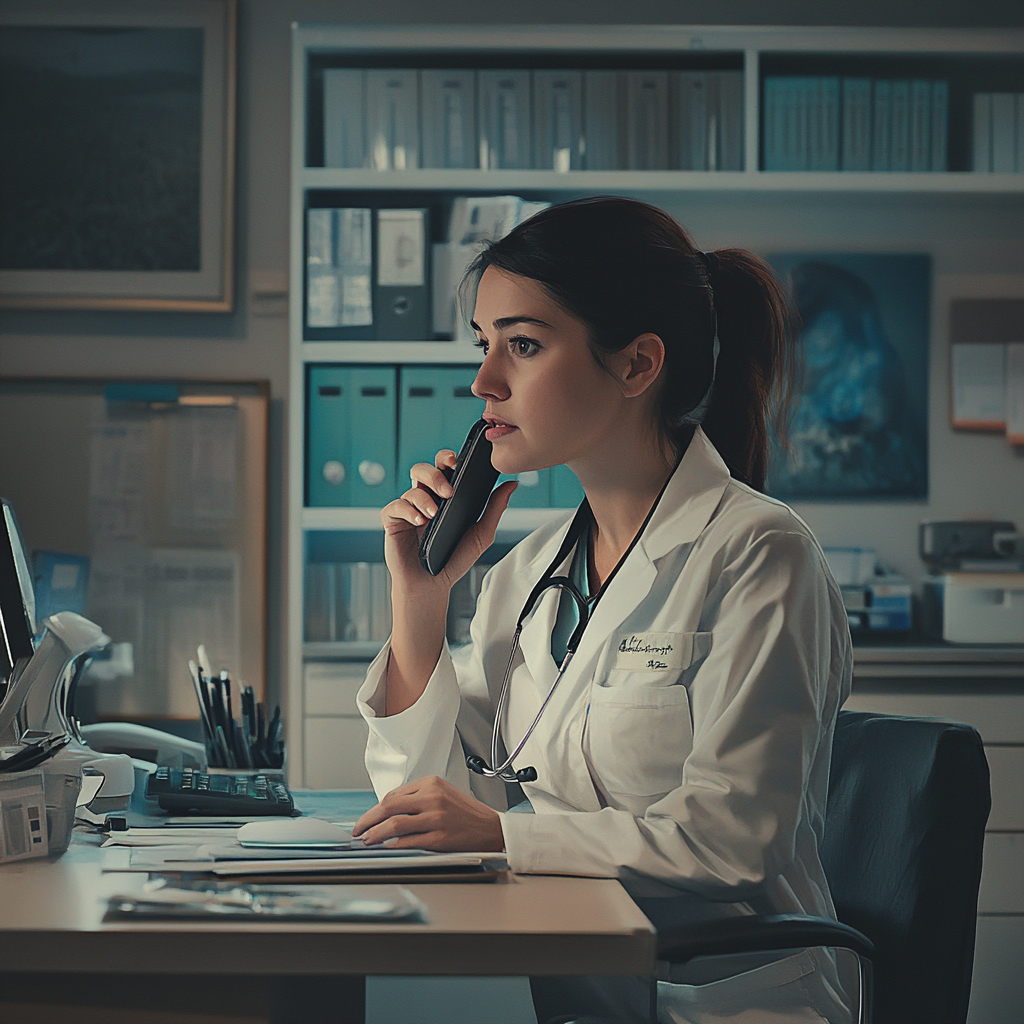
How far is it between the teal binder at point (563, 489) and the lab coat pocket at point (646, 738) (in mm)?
1598

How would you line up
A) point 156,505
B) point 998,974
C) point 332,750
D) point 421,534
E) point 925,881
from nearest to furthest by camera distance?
point 925,881
point 421,534
point 998,974
point 332,750
point 156,505

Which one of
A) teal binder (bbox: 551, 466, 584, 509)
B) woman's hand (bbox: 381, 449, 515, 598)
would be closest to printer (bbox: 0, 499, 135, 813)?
woman's hand (bbox: 381, 449, 515, 598)

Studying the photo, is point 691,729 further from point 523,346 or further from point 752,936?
point 523,346

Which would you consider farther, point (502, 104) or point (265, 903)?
point (502, 104)

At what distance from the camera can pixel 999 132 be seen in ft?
9.25

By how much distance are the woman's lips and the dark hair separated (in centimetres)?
15

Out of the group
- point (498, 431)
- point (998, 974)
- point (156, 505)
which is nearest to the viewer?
point (498, 431)

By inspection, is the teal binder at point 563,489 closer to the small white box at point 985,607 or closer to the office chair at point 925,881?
the small white box at point 985,607

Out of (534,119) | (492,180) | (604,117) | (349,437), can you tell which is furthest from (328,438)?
(604,117)

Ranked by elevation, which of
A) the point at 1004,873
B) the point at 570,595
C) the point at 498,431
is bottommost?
the point at 1004,873

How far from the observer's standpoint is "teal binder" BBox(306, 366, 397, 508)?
2701 mm

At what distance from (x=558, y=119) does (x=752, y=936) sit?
2.32 metres

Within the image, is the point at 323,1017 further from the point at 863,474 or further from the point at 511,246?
the point at 863,474

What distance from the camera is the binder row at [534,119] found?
2738mm
